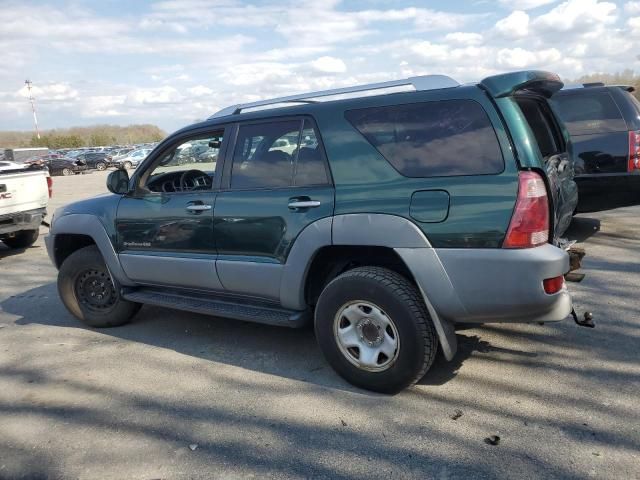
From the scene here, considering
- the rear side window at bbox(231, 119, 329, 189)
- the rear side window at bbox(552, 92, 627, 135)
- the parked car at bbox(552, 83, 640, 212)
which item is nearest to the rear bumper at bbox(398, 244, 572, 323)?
→ the rear side window at bbox(231, 119, 329, 189)

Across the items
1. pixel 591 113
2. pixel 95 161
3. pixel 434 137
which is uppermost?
pixel 591 113

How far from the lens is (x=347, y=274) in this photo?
131 inches

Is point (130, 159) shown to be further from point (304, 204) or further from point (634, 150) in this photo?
point (304, 204)

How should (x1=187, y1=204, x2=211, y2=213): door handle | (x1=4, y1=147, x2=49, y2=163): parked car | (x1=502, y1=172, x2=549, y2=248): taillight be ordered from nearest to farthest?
(x1=502, y1=172, x2=549, y2=248): taillight, (x1=187, y1=204, x2=211, y2=213): door handle, (x1=4, y1=147, x2=49, y2=163): parked car

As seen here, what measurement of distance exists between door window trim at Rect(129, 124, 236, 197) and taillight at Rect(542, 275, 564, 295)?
92.9 inches

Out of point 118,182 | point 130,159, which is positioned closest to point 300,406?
point 118,182

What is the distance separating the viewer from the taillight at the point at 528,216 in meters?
2.83

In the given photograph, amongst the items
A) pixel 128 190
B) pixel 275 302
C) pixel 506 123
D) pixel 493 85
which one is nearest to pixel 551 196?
pixel 506 123

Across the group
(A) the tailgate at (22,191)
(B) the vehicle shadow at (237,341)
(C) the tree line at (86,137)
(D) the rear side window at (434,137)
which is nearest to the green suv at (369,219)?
(D) the rear side window at (434,137)

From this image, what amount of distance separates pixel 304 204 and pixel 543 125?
6.46 feet

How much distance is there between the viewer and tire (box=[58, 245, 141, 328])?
15.6ft

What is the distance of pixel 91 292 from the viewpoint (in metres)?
4.88

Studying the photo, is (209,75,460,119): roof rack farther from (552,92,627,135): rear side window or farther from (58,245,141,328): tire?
(552,92,627,135): rear side window

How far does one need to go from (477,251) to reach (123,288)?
316 cm
